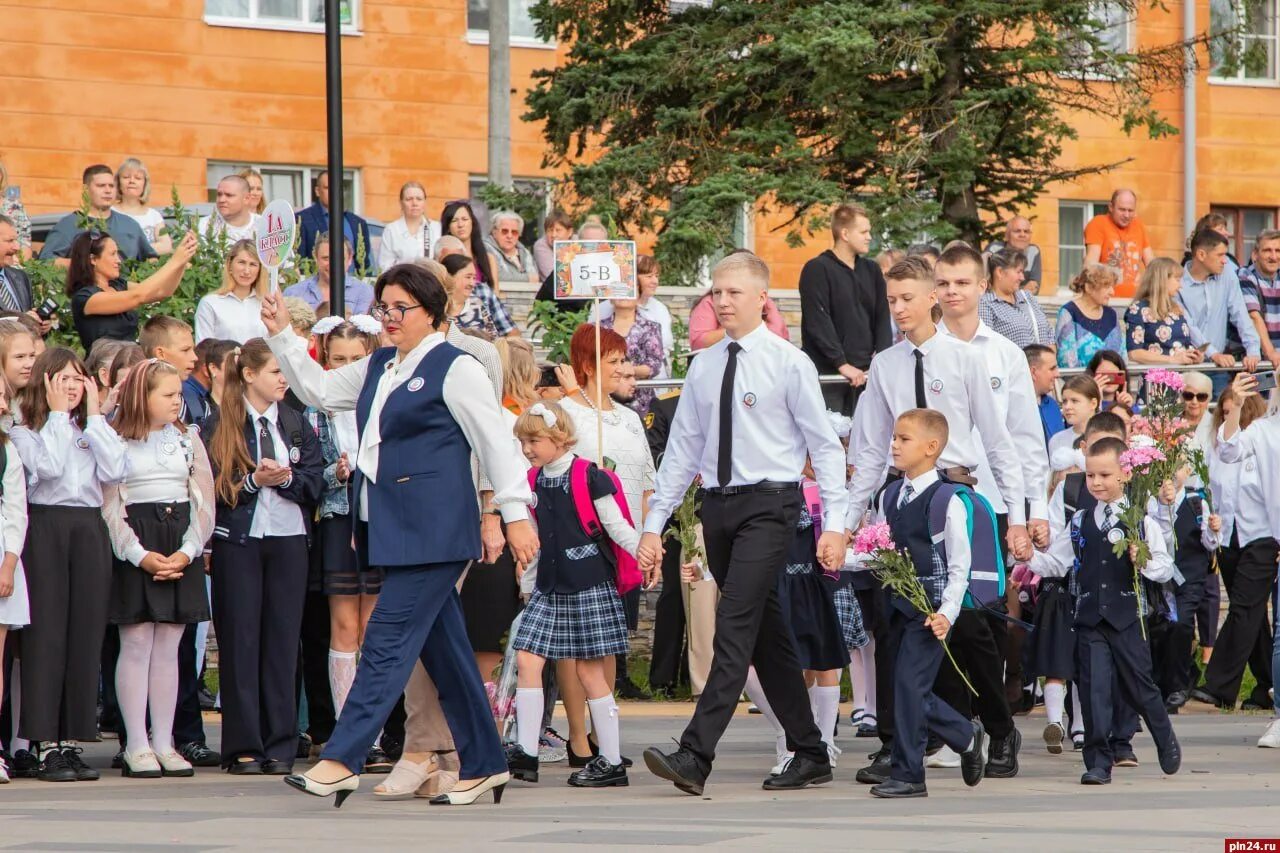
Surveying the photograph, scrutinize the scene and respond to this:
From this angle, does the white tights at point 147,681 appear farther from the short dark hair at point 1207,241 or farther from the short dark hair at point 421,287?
the short dark hair at point 1207,241

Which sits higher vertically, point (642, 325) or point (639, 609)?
point (642, 325)

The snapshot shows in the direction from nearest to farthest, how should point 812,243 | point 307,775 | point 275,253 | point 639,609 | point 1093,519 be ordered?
1. point 307,775
2. point 1093,519
3. point 275,253
4. point 639,609
5. point 812,243

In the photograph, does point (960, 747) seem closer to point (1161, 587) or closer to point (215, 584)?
point (1161, 587)

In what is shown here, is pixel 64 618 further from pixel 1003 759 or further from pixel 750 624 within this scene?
pixel 1003 759

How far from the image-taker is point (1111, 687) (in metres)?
9.63

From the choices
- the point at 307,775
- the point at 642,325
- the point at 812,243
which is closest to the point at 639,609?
the point at 642,325

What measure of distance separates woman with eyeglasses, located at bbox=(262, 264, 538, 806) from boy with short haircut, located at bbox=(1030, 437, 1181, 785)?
2.82 m

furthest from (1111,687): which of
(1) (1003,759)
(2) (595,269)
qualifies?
(2) (595,269)

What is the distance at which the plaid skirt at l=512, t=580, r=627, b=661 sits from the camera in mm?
9531

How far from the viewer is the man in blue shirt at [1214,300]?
1797 cm

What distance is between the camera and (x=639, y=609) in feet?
50.4

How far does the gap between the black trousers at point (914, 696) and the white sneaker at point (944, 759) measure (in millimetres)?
1106

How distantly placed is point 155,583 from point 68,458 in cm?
73

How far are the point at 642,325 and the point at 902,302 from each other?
21.8ft
